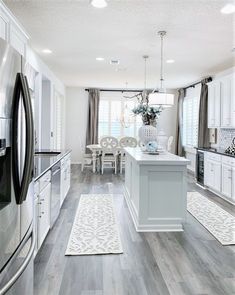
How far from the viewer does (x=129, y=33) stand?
405 cm

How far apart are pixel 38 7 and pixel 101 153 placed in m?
5.52

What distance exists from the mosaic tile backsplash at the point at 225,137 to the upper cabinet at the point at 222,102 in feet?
1.12

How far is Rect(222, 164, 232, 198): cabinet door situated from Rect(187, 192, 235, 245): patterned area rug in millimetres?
378

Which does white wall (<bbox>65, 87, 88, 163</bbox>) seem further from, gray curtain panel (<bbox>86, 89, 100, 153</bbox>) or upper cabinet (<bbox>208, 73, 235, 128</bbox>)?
upper cabinet (<bbox>208, 73, 235, 128</bbox>)

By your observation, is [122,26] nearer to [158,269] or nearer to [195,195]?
[158,269]

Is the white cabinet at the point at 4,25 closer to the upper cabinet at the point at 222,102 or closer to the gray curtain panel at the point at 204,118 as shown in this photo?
the upper cabinet at the point at 222,102

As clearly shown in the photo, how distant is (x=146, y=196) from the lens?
369 cm

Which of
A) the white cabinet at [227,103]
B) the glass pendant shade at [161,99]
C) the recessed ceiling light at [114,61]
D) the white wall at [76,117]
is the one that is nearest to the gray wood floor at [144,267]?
the glass pendant shade at [161,99]

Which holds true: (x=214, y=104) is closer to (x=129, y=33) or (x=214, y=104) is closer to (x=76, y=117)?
(x=129, y=33)

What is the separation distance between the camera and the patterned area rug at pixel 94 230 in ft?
10.1

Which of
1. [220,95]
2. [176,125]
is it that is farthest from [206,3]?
[176,125]

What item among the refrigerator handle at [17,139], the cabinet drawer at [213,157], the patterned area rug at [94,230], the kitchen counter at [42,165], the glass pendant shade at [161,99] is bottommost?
the patterned area rug at [94,230]

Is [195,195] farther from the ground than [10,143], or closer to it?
closer to it

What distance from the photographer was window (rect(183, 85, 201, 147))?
831 centimetres
